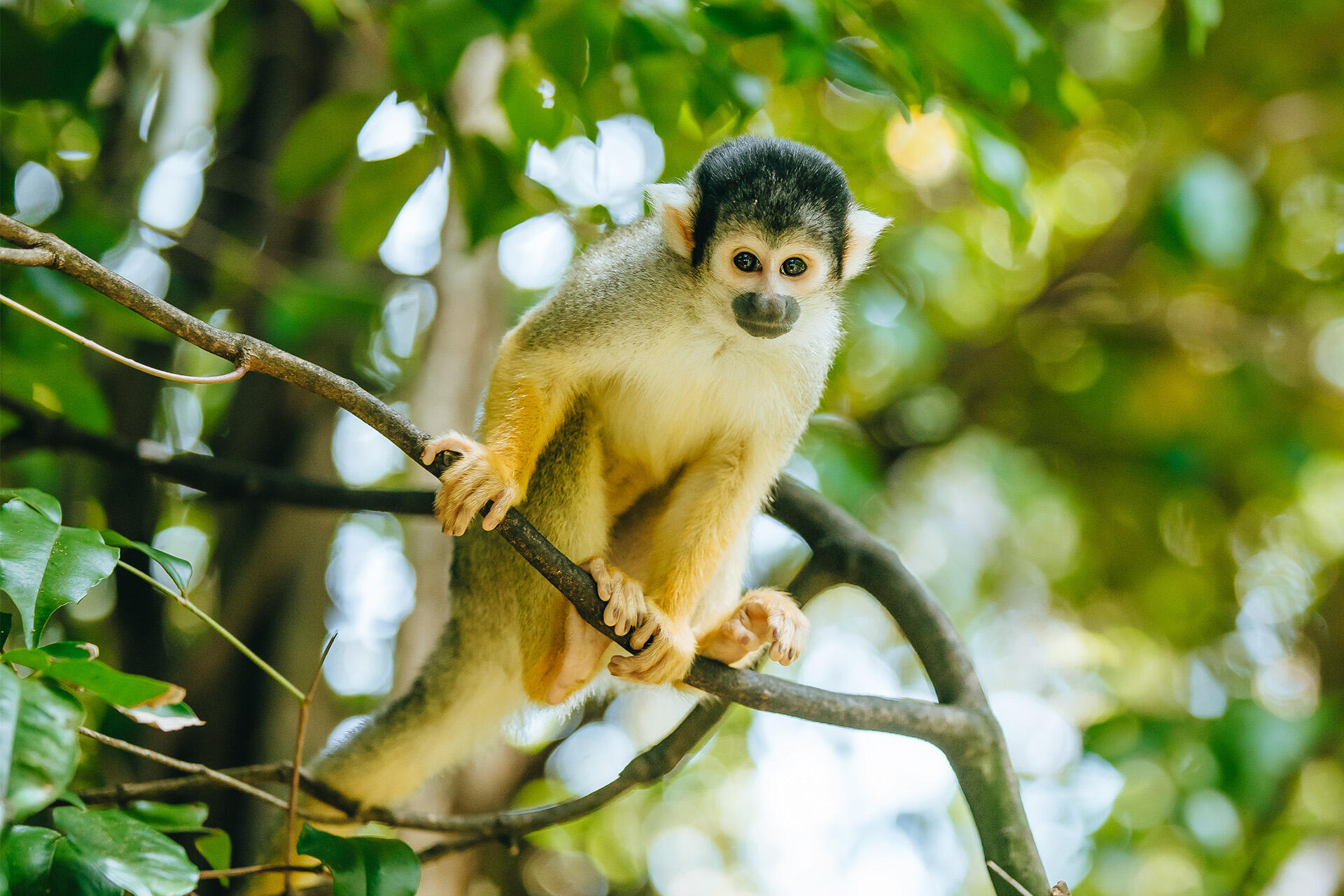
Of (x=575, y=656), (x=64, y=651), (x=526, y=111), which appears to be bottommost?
(x=64, y=651)

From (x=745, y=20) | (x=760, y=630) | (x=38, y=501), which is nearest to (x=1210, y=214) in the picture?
(x=745, y=20)

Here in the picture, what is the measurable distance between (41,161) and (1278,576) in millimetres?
6097

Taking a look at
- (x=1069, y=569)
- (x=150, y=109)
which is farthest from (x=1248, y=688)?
(x=150, y=109)

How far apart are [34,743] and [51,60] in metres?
1.69

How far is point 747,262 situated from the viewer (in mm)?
2137

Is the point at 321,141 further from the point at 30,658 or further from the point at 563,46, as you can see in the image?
the point at 30,658

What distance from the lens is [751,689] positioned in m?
1.64

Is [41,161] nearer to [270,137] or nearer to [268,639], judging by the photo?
[270,137]

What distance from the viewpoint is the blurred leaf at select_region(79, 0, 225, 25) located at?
1578 millimetres

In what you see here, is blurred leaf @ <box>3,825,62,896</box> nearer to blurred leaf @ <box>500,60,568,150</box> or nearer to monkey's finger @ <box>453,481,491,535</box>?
monkey's finger @ <box>453,481,491,535</box>

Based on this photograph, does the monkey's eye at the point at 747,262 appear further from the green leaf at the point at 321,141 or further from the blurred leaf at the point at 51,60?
the blurred leaf at the point at 51,60

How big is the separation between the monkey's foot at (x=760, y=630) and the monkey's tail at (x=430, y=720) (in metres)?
0.50

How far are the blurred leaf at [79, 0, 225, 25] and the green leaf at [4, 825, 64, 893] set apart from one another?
122cm

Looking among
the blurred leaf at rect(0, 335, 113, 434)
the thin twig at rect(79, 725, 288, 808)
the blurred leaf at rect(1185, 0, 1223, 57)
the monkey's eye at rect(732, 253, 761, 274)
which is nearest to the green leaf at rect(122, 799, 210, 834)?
the thin twig at rect(79, 725, 288, 808)
